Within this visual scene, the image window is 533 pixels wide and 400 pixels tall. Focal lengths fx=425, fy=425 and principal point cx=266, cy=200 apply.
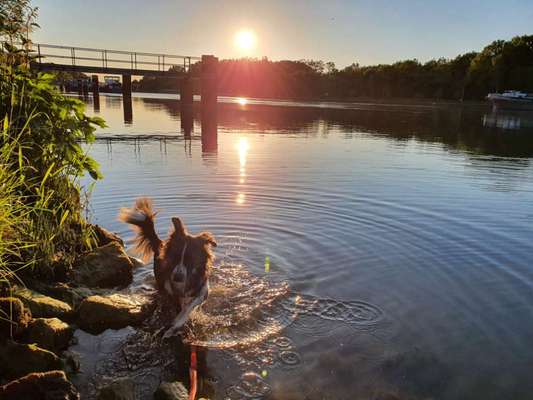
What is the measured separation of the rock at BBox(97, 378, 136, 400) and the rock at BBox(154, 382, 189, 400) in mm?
275

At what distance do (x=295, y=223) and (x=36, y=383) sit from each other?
756 cm

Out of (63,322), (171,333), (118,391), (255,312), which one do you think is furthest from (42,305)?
(255,312)

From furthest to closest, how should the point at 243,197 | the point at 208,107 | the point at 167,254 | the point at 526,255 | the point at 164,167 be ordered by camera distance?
the point at 208,107 < the point at 164,167 < the point at 243,197 < the point at 526,255 < the point at 167,254

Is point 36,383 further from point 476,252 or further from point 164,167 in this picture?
point 164,167

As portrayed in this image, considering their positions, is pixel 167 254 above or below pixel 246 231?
above

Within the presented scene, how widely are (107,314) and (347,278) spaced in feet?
14.1

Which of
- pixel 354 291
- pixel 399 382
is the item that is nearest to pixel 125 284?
pixel 354 291

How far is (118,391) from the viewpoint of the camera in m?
4.55

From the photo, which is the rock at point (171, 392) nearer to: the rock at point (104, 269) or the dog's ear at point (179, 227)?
the dog's ear at point (179, 227)

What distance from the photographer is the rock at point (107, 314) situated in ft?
20.2

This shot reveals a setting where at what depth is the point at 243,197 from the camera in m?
13.5

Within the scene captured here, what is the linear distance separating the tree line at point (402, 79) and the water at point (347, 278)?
106001 mm

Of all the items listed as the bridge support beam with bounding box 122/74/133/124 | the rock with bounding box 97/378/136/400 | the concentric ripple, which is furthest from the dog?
the bridge support beam with bounding box 122/74/133/124

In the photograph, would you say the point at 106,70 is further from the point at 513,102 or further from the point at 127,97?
the point at 513,102
